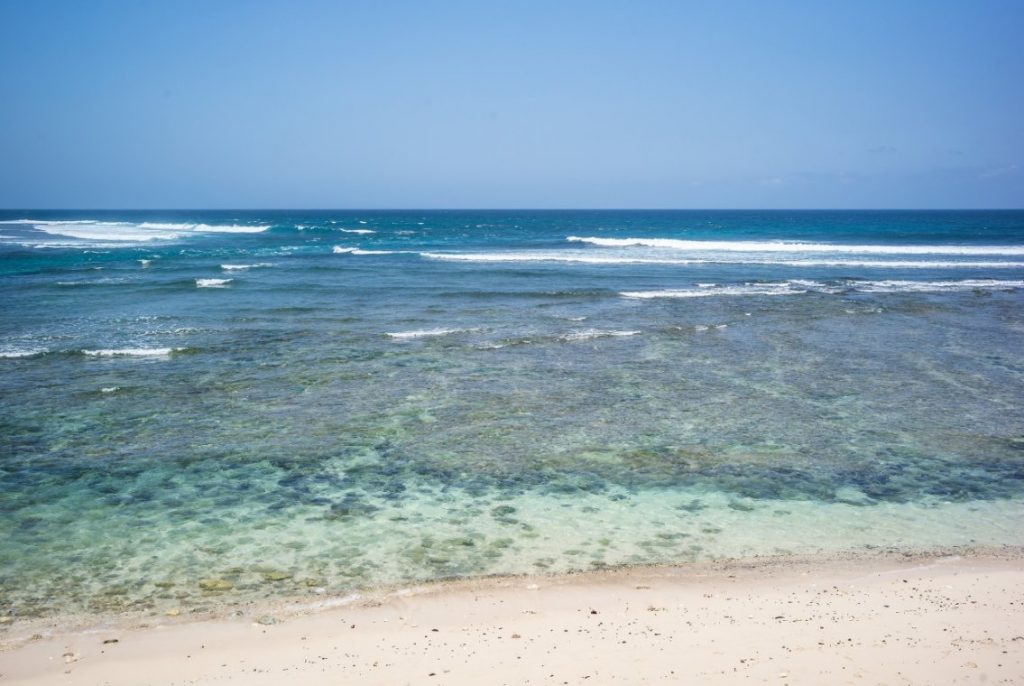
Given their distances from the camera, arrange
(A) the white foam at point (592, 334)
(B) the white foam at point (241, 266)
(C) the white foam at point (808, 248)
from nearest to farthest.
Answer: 1. (A) the white foam at point (592, 334)
2. (B) the white foam at point (241, 266)
3. (C) the white foam at point (808, 248)

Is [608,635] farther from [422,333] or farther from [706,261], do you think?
[706,261]

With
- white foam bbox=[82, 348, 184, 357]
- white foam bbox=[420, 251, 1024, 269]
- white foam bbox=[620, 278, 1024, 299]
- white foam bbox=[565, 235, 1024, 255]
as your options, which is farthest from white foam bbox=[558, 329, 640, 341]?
white foam bbox=[565, 235, 1024, 255]

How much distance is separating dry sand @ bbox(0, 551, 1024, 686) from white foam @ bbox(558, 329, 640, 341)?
43.1ft

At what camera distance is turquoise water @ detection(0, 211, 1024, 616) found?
7.94 metres

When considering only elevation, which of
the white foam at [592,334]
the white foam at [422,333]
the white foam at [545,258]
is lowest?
the white foam at [422,333]

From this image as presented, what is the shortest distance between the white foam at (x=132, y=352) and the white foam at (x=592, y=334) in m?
10.1

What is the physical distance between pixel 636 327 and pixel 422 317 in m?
6.97

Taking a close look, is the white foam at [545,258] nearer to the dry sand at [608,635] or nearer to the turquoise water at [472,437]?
the turquoise water at [472,437]

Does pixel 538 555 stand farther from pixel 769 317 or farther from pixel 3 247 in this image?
pixel 3 247

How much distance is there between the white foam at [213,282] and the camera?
106 ft

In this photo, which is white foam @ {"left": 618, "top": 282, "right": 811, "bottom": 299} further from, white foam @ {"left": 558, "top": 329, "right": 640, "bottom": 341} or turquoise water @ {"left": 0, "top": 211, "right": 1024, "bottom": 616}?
white foam @ {"left": 558, "top": 329, "right": 640, "bottom": 341}

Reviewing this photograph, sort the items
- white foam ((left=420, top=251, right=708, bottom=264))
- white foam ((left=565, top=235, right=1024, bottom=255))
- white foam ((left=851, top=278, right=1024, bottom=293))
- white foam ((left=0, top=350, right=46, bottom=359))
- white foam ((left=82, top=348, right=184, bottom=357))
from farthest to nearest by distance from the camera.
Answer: white foam ((left=565, top=235, right=1024, bottom=255)), white foam ((left=420, top=251, right=708, bottom=264)), white foam ((left=851, top=278, right=1024, bottom=293)), white foam ((left=82, top=348, right=184, bottom=357)), white foam ((left=0, top=350, right=46, bottom=359))

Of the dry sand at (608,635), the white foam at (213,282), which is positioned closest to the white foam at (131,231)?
the white foam at (213,282)

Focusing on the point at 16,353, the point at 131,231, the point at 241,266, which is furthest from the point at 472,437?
the point at 131,231
